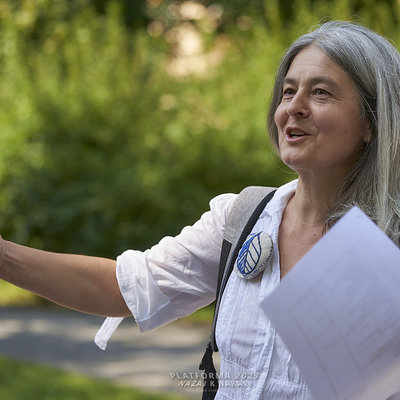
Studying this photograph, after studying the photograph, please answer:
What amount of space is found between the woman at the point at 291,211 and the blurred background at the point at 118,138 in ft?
20.7

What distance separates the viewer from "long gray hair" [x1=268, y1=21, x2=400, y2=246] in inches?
72.5

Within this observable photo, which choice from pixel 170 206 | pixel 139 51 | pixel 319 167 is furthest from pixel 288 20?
pixel 319 167

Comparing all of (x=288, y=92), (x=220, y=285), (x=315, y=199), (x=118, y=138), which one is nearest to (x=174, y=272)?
(x=220, y=285)

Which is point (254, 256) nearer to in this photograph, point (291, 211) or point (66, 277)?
point (291, 211)

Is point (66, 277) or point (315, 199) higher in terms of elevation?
point (315, 199)

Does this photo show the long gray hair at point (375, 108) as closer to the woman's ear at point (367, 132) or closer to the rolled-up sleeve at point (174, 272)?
the woman's ear at point (367, 132)

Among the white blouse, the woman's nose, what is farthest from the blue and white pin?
the woman's nose

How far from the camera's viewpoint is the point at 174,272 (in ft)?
6.96

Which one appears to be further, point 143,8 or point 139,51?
point 143,8

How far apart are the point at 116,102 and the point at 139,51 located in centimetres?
78

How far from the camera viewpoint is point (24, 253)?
202cm

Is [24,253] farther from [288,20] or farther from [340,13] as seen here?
[288,20]

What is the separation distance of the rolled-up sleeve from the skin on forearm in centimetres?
5

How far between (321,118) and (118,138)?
7.24 meters
